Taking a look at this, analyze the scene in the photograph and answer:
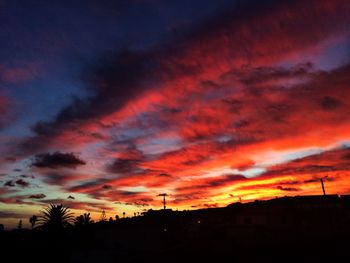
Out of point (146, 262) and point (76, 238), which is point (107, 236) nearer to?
point (76, 238)

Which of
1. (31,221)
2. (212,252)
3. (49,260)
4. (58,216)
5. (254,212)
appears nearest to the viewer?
(212,252)

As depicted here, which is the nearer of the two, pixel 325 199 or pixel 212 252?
pixel 212 252

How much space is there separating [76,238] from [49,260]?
16755mm

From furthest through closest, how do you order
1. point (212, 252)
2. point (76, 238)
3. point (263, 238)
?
point (76, 238), point (263, 238), point (212, 252)

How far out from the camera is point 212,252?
23062 mm

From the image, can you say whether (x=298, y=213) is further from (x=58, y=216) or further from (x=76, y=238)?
(x=76, y=238)

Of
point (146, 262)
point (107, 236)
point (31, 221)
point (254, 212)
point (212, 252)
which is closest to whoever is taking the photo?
point (146, 262)

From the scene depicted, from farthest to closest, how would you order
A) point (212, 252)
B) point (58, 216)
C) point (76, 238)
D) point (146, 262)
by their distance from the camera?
point (76, 238), point (58, 216), point (212, 252), point (146, 262)

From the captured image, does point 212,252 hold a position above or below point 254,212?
below

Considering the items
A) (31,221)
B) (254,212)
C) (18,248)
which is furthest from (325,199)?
(31,221)

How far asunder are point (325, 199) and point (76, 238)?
39.6m

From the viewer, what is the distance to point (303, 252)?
2333 centimetres

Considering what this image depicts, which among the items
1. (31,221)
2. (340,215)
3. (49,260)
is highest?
(31,221)

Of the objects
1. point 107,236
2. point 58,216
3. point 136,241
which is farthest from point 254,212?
point 58,216
